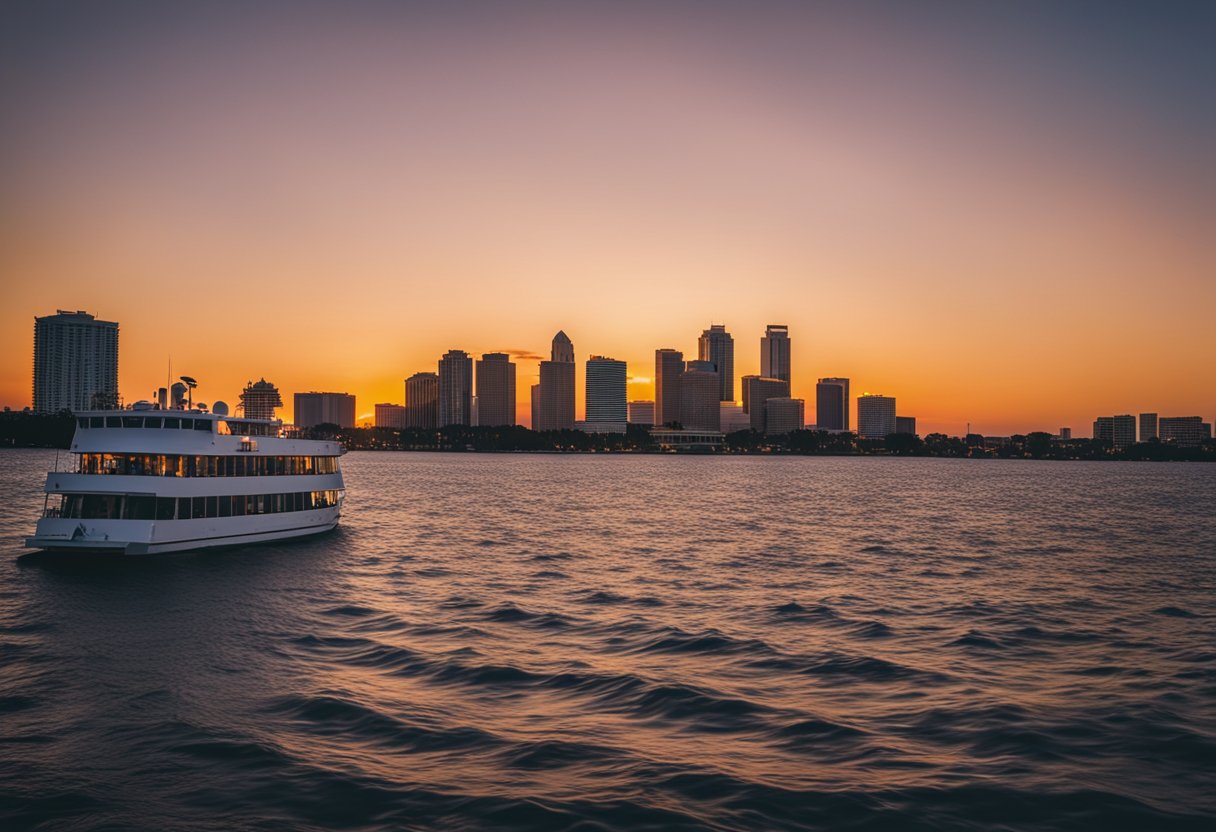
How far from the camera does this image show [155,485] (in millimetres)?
46562

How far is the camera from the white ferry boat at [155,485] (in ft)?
151

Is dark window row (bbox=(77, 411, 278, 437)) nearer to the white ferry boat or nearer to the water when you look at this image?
the white ferry boat

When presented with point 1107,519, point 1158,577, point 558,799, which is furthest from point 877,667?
point 1107,519

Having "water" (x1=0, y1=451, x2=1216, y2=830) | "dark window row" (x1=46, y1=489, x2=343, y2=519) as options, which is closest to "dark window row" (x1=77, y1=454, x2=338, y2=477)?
"dark window row" (x1=46, y1=489, x2=343, y2=519)

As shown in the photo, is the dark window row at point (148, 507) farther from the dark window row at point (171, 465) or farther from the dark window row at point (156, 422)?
the dark window row at point (156, 422)

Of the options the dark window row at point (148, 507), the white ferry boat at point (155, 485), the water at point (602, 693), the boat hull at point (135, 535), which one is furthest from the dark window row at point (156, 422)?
the water at point (602, 693)

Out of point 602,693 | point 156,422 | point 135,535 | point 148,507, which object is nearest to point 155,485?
point 148,507

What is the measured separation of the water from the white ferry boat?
2144 mm

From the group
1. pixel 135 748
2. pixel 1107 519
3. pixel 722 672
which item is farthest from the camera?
pixel 1107 519

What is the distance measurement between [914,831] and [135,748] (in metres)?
17.2

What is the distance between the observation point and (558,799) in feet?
54.3

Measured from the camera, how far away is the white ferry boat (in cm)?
4609

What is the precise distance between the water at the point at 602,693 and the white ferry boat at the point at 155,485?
84.4 inches

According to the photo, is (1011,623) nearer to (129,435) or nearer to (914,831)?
(914,831)
